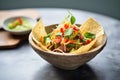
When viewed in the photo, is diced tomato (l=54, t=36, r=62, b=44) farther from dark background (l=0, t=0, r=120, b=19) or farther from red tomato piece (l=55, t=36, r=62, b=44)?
dark background (l=0, t=0, r=120, b=19)

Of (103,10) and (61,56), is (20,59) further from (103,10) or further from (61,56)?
(103,10)

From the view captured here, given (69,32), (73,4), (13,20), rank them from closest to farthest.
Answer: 1. (69,32)
2. (13,20)
3. (73,4)

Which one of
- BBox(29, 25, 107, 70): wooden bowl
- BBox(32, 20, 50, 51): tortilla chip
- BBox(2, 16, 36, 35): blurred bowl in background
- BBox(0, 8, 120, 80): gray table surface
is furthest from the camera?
BBox(2, 16, 36, 35): blurred bowl in background

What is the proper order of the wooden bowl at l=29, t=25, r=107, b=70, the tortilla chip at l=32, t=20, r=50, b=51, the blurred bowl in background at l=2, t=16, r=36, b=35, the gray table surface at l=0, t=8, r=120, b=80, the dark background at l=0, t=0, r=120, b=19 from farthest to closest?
the dark background at l=0, t=0, r=120, b=19 → the blurred bowl in background at l=2, t=16, r=36, b=35 → the tortilla chip at l=32, t=20, r=50, b=51 → the gray table surface at l=0, t=8, r=120, b=80 → the wooden bowl at l=29, t=25, r=107, b=70

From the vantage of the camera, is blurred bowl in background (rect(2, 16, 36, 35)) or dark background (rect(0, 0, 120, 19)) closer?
blurred bowl in background (rect(2, 16, 36, 35))

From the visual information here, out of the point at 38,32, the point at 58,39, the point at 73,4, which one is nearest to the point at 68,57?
the point at 58,39

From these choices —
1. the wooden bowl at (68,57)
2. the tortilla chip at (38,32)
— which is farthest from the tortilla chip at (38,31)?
the wooden bowl at (68,57)

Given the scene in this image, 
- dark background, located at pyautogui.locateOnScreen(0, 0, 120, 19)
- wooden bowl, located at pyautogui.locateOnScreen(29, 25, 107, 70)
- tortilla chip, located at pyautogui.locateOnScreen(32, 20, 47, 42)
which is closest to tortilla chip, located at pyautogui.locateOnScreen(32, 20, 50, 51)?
tortilla chip, located at pyautogui.locateOnScreen(32, 20, 47, 42)

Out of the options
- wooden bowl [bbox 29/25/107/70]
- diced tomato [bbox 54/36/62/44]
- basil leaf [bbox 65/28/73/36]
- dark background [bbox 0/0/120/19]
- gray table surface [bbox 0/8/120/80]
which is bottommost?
dark background [bbox 0/0/120/19]

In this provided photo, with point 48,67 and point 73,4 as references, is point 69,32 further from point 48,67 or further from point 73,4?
point 73,4

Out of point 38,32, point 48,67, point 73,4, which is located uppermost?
point 38,32

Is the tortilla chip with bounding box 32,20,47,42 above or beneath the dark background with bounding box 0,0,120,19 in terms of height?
above

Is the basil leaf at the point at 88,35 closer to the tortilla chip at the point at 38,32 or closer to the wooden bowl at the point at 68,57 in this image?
the wooden bowl at the point at 68,57

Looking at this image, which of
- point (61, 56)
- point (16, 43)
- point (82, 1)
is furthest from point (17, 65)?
point (82, 1)
